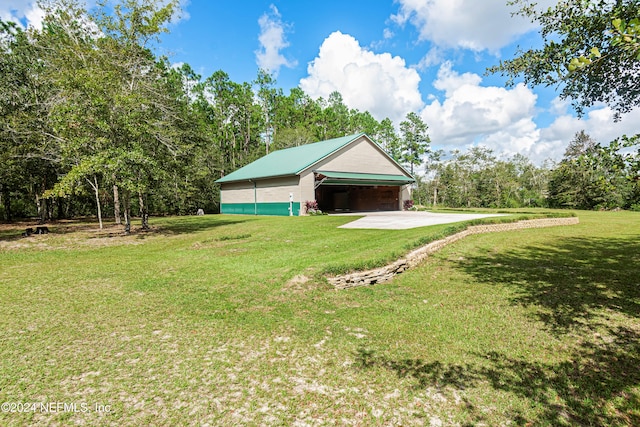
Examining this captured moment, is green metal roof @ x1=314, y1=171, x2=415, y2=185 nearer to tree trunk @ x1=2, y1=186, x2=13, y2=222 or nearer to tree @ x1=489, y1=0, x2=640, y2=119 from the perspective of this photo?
tree @ x1=489, y1=0, x2=640, y2=119

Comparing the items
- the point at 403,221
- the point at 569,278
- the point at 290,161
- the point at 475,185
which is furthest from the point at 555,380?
the point at 475,185

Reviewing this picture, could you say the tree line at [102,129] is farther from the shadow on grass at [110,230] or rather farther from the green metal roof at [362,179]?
the green metal roof at [362,179]

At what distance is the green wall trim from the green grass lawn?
1607 centimetres

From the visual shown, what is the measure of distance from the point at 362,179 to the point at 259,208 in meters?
9.17

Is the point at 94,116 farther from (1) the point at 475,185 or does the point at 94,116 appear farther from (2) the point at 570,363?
(1) the point at 475,185

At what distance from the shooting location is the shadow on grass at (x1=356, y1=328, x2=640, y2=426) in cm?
285

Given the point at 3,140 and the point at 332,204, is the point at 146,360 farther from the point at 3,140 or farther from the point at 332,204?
the point at 332,204

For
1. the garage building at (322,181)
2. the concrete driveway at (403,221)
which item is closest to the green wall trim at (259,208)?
the garage building at (322,181)

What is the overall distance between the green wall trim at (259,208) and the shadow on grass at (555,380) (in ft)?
66.3

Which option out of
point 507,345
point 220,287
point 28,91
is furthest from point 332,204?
point 507,345

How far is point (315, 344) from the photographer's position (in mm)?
4105

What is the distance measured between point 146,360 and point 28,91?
62.6ft

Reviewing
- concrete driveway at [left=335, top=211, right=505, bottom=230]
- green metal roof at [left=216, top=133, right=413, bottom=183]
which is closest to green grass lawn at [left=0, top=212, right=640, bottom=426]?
concrete driveway at [left=335, top=211, right=505, bottom=230]

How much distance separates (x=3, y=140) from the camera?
16.4 meters
